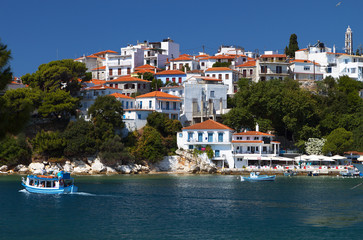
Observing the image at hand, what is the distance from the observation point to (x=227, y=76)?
270 ft

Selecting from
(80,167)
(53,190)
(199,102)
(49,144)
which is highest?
(199,102)

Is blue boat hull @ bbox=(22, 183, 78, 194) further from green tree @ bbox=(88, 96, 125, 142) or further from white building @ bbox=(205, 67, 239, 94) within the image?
white building @ bbox=(205, 67, 239, 94)

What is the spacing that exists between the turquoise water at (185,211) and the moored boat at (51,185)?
3.49 ft

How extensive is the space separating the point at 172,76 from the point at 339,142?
3051cm

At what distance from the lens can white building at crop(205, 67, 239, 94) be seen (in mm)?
81875

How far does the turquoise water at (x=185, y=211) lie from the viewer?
29.0 metres

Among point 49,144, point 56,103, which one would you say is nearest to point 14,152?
point 49,144

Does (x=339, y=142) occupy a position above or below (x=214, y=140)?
below

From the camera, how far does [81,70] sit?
74.4 meters

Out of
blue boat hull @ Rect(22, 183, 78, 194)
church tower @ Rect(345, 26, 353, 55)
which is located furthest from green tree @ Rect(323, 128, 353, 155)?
church tower @ Rect(345, 26, 353, 55)

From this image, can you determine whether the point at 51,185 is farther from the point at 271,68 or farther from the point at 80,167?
the point at 271,68

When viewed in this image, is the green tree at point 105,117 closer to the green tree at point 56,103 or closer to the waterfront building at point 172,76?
the green tree at point 56,103

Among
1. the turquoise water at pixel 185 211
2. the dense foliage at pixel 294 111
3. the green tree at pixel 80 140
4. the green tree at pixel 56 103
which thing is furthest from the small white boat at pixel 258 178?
the green tree at pixel 56 103

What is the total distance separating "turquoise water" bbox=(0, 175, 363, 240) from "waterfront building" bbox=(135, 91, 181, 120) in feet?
64.7
